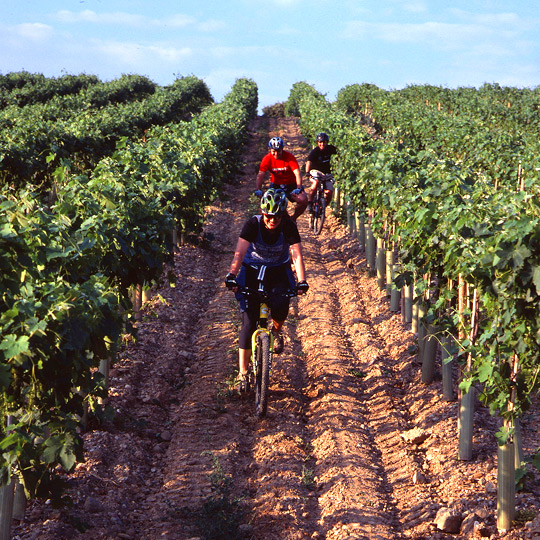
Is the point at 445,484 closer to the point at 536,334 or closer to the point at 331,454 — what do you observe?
the point at 331,454

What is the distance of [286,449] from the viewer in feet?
21.8

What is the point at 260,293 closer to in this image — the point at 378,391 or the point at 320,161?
the point at 378,391

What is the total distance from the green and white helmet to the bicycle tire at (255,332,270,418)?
1.16m

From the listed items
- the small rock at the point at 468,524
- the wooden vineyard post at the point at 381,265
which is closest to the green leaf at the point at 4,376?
the small rock at the point at 468,524

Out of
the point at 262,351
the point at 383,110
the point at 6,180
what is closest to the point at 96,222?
the point at 262,351

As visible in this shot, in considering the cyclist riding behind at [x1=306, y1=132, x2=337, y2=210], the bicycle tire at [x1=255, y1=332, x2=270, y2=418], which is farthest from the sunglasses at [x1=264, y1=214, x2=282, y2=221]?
the cyclist riding behind at [x1=306, y1=132, x2=337, y2=210]

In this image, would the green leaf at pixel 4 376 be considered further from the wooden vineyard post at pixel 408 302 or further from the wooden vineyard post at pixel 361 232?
the wooden vineyard post at pixel 361 232

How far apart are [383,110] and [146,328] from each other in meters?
31.4

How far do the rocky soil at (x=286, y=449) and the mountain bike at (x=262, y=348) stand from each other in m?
0.27

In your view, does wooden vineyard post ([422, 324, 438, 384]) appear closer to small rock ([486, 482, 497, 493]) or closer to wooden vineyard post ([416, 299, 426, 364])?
wooden vineyard post ([416, 299, 426, 364])

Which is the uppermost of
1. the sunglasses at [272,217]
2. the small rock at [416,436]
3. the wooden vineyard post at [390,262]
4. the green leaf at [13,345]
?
the sunglasses at [272,217]

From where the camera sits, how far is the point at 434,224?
7.36m

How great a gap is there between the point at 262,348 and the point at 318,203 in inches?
370

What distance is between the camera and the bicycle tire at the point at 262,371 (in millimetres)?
7016
